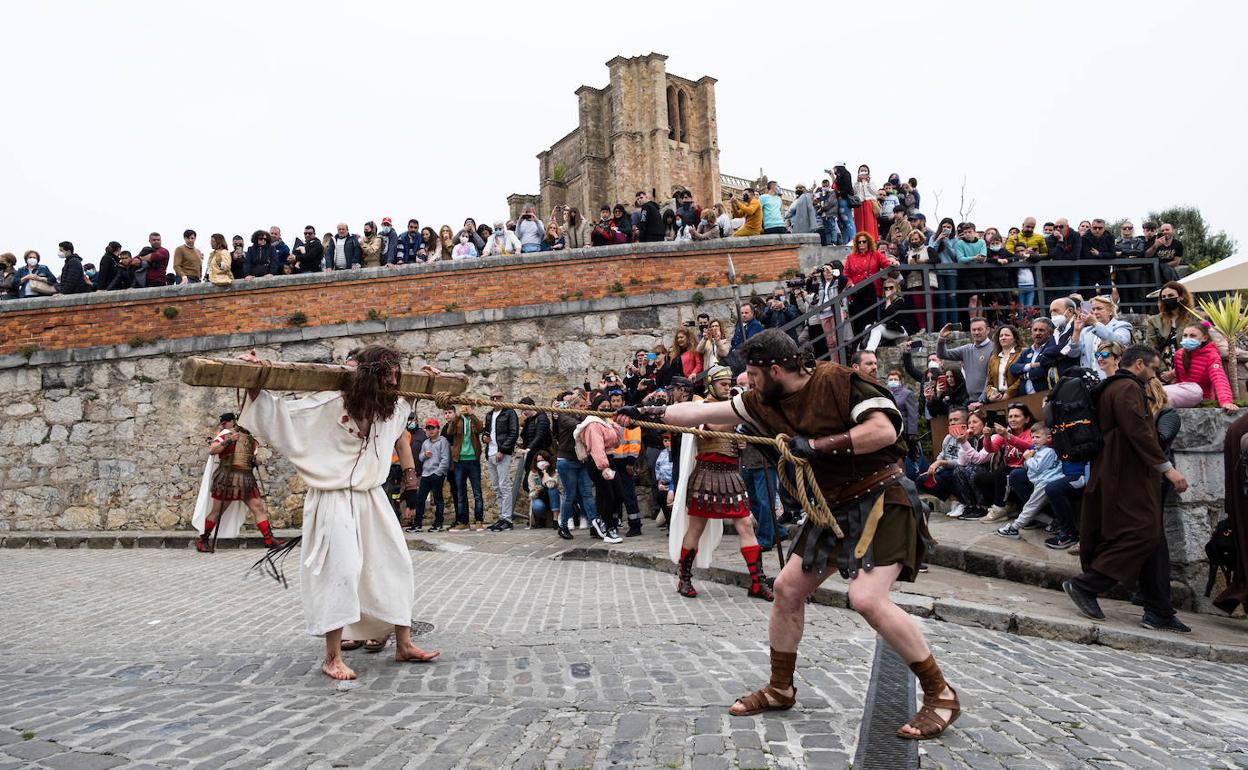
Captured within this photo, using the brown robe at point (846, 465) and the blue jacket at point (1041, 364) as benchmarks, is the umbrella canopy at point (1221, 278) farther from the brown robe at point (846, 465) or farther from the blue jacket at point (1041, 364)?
the brown robe at point (846, 465)

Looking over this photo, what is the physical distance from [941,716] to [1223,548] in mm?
3958

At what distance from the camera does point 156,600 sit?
809 centimetres

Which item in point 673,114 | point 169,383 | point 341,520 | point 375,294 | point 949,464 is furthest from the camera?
point 673,114

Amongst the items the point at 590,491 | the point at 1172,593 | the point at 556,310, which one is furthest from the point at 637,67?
the point at 1172,593

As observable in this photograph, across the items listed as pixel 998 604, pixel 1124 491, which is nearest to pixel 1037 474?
pixel 1124 491

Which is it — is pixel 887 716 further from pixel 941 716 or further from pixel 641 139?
pixel 641 139

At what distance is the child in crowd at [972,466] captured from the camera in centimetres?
936

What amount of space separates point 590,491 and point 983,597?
17.4 feet

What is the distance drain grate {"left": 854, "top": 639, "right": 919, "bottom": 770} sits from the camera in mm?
3457

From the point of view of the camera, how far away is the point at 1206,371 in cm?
743

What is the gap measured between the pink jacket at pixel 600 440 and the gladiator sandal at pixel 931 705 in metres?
6.05

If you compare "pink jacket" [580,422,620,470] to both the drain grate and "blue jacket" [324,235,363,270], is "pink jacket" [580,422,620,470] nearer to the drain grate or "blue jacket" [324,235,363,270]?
the drain grate

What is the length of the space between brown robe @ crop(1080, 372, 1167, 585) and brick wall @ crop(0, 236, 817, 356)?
963 centimetres

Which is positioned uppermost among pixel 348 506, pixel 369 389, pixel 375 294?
pixel 375 294
